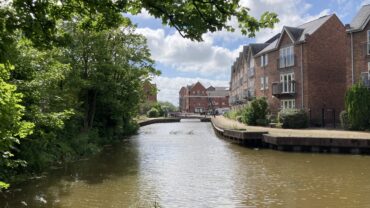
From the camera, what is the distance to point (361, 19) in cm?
3256

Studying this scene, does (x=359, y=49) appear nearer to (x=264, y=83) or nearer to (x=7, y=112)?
(x=264, y=83)

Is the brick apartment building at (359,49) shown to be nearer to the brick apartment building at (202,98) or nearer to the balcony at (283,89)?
the balcony at (283,89)

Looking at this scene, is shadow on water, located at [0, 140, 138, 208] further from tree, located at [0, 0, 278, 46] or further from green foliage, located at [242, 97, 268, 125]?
green foliage, located at [242, 97, 268, 125]

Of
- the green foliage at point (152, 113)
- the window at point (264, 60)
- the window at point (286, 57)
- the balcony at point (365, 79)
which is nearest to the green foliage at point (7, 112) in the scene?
the balcony at point (365, 79)

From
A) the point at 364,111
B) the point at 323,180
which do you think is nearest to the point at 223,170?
the point at 323,180

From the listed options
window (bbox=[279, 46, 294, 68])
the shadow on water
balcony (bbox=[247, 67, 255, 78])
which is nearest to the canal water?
the shadow on water

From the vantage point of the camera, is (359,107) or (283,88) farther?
(283,88)

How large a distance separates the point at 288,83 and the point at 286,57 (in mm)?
2836

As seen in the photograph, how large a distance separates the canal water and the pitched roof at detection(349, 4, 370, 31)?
14132 millimetres

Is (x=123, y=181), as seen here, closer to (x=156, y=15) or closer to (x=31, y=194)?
(x=31, y=194)

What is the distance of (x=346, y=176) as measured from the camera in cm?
1653

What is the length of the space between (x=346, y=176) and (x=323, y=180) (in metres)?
1.38

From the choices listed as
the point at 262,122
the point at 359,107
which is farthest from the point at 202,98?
the point at 359,107

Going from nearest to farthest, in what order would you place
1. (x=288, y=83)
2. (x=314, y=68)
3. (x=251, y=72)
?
(x=314, y=68) → (x=288, y=83) → (x=251, y=72)
